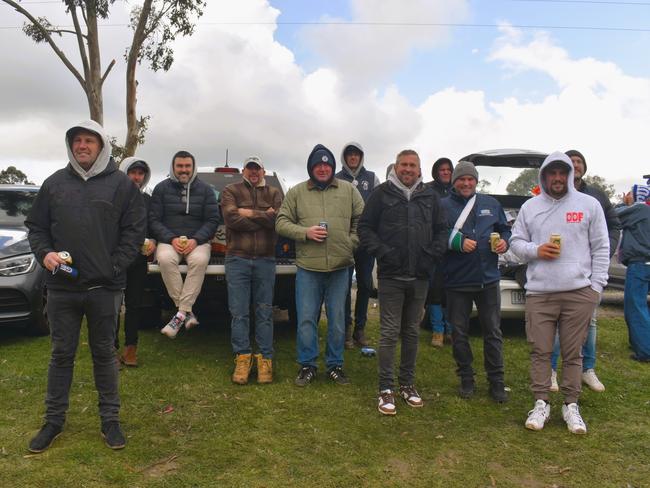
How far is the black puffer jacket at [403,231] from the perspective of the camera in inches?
165

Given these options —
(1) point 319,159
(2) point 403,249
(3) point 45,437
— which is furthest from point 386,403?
(3) point 45,437

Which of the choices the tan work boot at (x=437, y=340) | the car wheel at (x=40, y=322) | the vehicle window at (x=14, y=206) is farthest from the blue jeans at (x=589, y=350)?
the vehicle window at (x=14, y=206)

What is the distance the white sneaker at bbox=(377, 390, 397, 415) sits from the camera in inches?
158

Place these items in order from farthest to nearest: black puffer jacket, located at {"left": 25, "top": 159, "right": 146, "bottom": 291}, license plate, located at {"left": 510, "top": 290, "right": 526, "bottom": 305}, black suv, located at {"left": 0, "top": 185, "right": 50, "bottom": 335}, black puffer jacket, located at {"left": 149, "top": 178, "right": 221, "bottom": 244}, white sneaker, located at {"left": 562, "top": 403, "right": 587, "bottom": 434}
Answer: license plate, located at {"left": 510, "top": 290, "right": 526, "bottom": 305}, black suv, located at {"left": 0, "top": 185, "right": 50, "bottom": 335}, black puffer jacket, located at {"left": 149, "top": 178, "right": 221, "bottom": 244}, white sneaker, located at {"left": 562, "top": 403, "right": 587, "bottom": 434}, black puffer jacket, located at {"left": 25, "top": 159, "right": 146, "bottom": 291}

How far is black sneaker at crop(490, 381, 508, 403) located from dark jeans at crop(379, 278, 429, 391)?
70 cm

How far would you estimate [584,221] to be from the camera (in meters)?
3.88

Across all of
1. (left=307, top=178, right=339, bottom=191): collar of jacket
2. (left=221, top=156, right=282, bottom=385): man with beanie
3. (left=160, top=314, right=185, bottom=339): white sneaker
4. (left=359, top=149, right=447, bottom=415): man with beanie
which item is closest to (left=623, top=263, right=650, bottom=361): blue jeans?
(left=359, top=149, right=447, bottom=415): man with beanie

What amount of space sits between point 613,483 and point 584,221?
1.77m

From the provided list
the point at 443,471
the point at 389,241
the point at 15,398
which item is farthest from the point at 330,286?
the point at 15,398

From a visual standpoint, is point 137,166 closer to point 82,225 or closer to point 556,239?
point 82,225

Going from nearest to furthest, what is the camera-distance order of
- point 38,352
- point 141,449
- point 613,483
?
point 613,483, point 141,449, point 38,352

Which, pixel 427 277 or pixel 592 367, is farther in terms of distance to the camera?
pixel 592 367

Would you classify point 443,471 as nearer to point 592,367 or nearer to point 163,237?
point 592,367

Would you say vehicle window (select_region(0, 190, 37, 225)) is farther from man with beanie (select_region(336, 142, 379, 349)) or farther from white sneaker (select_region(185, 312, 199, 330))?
man with beanie (select_region(336, 142, 379, 349))
